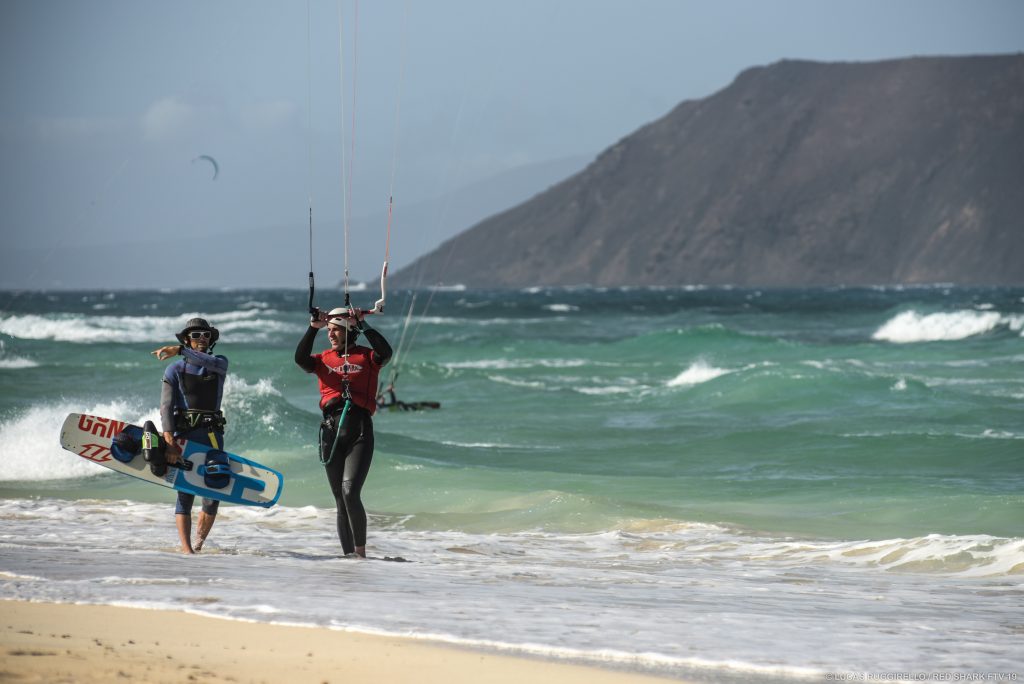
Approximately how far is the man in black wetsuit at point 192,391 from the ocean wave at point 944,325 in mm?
45727

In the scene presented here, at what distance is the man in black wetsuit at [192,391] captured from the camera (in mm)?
8094

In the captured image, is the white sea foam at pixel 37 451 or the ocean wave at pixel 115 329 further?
the ocean wave at pixel 115 329

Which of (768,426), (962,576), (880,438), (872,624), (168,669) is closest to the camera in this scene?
(168,669)

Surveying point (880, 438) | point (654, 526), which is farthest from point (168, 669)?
point (880, 438)

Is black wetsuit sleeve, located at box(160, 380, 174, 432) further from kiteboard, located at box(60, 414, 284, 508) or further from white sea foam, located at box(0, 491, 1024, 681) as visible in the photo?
white sea foam, located at box(0, 491, 1024, 681)

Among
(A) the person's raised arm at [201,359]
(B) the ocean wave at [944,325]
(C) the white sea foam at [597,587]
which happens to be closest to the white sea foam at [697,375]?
(C) the white sea foam at [597,587]

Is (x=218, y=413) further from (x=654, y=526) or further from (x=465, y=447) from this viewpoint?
(x=465, y=447)

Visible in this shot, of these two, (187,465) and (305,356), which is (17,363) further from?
(305,356)

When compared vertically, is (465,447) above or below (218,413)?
below

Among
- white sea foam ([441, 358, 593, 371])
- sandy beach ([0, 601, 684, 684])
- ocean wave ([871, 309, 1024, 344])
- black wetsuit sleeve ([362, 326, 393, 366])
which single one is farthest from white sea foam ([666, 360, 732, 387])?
ocean wave ([871, 309, 1024, 344])

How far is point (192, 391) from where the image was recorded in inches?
321

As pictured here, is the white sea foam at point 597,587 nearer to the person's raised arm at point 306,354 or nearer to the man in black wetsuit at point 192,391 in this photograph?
the man in black wetsuit at point 192,391

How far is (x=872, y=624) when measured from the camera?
269 inches

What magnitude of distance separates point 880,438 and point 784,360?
1912 centimetres
